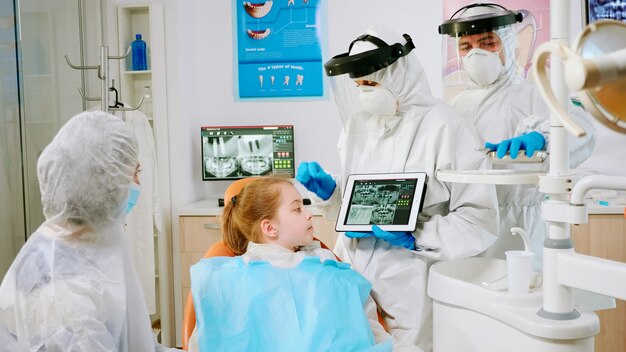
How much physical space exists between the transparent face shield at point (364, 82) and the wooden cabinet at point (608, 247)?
1608 millimetres

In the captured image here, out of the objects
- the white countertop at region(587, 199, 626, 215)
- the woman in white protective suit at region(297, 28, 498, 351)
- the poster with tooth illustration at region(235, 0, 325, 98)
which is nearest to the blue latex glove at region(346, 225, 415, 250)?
the woman in white protective suit at region(297, 28, 498, 351)

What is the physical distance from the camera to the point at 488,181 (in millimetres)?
1381

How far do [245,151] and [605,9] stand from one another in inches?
83.6

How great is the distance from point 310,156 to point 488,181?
2452 mm

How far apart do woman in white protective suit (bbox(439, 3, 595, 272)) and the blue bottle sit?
204cm

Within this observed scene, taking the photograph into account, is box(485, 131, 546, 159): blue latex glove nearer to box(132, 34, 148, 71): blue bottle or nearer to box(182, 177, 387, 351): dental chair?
box(182, 177, 387, 351): dental chair

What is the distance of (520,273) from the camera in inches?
56.3

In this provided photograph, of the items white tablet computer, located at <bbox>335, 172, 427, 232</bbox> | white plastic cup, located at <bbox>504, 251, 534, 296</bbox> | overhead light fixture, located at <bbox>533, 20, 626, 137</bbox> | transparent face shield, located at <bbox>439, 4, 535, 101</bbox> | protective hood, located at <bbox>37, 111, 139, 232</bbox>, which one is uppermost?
transparent face shield, located at <bbox>439, 4, 535, 101</bbox>

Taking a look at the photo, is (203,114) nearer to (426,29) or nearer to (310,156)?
(310,156)

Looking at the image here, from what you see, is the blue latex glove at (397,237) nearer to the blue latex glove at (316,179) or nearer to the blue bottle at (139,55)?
the blue latex glove at (316,179)

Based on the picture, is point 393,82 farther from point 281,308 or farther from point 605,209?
point 605,209

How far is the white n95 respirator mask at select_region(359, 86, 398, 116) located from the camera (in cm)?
180

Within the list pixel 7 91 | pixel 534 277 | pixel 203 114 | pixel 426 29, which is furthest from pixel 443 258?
pixel 203 114

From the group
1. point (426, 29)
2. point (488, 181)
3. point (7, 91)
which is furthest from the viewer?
point (426, 29)
